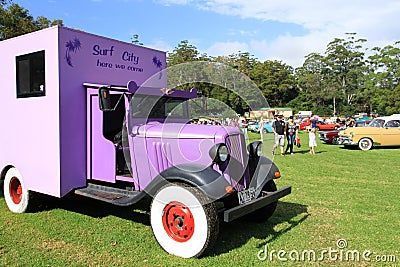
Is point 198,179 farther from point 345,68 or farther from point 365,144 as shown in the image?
point 345,68

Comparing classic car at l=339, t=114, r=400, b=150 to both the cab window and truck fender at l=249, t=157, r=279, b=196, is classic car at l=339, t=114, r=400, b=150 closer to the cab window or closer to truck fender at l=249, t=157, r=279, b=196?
the cab window

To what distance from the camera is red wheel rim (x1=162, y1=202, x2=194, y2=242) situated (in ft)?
14.9

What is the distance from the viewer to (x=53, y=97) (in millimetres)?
5668

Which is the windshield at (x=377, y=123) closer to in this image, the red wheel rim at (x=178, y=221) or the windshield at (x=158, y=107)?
the windshield at (x=158, y=107)

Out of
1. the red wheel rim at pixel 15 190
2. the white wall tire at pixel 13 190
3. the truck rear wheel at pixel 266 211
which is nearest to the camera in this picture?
the truck rear wheel at pixel 266 211

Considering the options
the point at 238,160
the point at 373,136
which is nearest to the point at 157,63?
the point at 238,160

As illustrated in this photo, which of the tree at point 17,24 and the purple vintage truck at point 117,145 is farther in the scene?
the tree at point 17,24

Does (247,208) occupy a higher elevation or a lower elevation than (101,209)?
higher

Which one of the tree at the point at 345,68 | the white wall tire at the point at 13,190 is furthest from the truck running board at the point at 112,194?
the tree at the point at 345,68

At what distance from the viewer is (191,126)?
17.3 feet

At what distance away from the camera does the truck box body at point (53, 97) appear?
566 cm

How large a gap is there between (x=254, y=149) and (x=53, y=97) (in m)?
3.29

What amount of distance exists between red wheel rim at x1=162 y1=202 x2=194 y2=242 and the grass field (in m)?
0.30

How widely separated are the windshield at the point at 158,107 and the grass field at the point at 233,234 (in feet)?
5.97
